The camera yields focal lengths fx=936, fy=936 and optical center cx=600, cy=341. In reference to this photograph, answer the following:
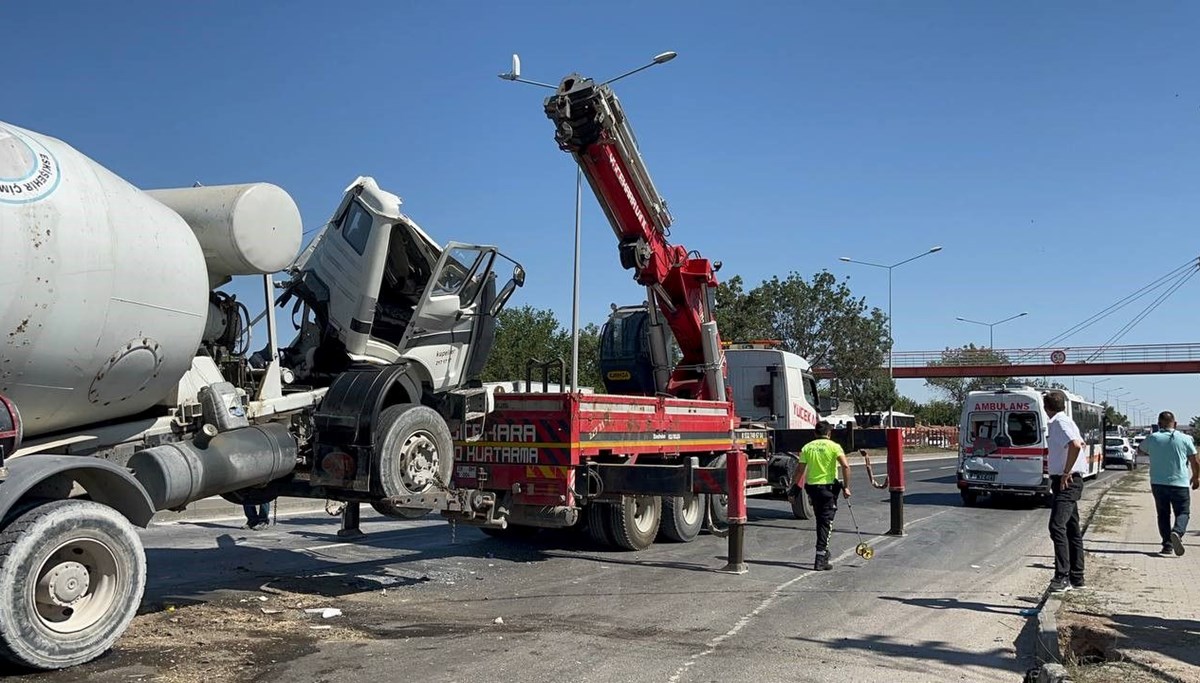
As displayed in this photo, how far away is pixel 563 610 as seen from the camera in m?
7.83

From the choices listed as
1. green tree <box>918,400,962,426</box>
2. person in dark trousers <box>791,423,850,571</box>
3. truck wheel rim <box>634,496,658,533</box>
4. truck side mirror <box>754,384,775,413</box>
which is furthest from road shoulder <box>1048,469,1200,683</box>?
green tree <box>918,400,962,426</box>

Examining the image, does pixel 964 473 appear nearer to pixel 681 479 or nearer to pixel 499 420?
pixel 681 479

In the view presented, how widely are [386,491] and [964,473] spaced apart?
14.7 meters

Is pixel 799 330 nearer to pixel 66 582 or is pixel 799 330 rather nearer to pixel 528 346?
pixel 528 346

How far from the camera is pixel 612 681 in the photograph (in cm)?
564

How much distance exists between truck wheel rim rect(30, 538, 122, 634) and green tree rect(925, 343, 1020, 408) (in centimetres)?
6099

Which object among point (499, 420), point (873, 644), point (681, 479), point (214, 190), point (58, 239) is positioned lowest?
point (873, 644)

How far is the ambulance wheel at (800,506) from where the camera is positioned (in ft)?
50.1

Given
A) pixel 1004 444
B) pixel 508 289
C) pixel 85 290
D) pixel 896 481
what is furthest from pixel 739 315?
pixel 85 290

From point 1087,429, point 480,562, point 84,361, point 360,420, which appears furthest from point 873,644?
point 1087,429

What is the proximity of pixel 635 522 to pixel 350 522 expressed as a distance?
3.86 m

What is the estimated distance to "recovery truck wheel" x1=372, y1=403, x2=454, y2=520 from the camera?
311 inches

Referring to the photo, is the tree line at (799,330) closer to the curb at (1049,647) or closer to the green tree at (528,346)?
the green tree at (528,346)

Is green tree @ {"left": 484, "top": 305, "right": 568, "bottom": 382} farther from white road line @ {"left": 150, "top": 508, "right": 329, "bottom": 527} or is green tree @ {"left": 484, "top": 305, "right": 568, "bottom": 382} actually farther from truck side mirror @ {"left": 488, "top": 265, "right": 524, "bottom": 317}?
truck side mirror @ {"left": 488, "top": 265, "right": 524, "bottom": 317}
